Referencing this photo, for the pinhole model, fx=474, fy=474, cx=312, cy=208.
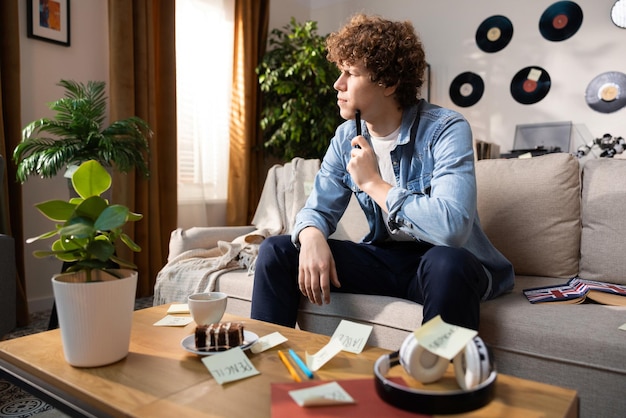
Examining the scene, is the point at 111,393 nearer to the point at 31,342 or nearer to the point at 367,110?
the point at 31,342

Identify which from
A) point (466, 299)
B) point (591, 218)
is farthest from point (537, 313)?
point (591, 218)

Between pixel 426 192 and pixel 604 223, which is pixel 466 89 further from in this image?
pixel 426 192

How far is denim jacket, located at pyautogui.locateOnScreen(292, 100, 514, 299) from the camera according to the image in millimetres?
1102

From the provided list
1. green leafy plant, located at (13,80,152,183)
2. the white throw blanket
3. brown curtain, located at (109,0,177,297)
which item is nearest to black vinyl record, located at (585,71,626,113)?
the white throw blanket

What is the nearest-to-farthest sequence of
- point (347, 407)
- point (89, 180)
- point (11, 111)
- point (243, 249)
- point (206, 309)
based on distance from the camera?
point (347, 407), point (89, 180), point (206, 309), point (243, 249), point (11, 111)

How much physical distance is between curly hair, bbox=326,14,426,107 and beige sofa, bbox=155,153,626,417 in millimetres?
508

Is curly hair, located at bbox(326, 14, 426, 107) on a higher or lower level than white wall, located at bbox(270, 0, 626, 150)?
lower

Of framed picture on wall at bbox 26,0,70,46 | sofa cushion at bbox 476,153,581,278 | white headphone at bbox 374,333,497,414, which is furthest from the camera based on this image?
framed picture on wall at bbox 26,0,70,46

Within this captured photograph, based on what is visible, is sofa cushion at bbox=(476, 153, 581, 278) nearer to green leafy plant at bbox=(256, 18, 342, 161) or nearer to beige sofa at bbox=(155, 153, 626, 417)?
beige sofa at bbox=(155, 153, 626, 417)

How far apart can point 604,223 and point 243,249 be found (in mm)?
1258

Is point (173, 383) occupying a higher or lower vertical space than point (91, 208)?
lower

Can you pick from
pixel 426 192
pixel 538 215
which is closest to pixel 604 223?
pixel 538 215

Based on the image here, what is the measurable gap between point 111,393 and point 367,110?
3.25 ft

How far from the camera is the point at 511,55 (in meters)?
3.55
